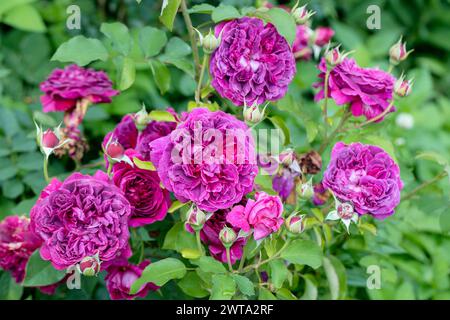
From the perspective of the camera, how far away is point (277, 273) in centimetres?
95

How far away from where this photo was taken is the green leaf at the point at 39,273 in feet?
3.48

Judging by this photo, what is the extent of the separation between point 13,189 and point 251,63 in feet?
2.23

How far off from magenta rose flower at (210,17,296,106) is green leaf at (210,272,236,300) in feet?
0.85

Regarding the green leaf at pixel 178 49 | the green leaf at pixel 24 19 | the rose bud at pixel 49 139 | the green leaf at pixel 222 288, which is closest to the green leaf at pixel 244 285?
the green leaf at pixel 222 288

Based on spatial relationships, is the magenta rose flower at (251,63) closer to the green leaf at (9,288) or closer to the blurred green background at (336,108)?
the blurred green background at (336,108)

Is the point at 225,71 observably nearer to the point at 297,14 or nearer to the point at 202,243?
the point at 297,14

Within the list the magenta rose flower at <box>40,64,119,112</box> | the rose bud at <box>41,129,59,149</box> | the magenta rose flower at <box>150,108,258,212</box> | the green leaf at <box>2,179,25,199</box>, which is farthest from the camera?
the green leaf at <box>2,179,25,199</box>

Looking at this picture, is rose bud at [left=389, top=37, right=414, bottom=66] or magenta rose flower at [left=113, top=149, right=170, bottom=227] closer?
magenta rose flower at [left=113, top=149, right=170, bottom=227]

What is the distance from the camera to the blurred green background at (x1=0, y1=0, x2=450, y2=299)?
1.28 m

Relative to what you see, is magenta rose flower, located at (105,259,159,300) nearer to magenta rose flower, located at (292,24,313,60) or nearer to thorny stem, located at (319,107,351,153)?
thorny stem, located at (319,107,351,153)

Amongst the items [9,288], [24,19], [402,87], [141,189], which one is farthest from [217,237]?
[24,19]

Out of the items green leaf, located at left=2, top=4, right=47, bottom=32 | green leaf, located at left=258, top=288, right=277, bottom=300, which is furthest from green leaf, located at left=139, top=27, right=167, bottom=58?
green leaf, located at left=2, top=4, right=47, bottom=32
